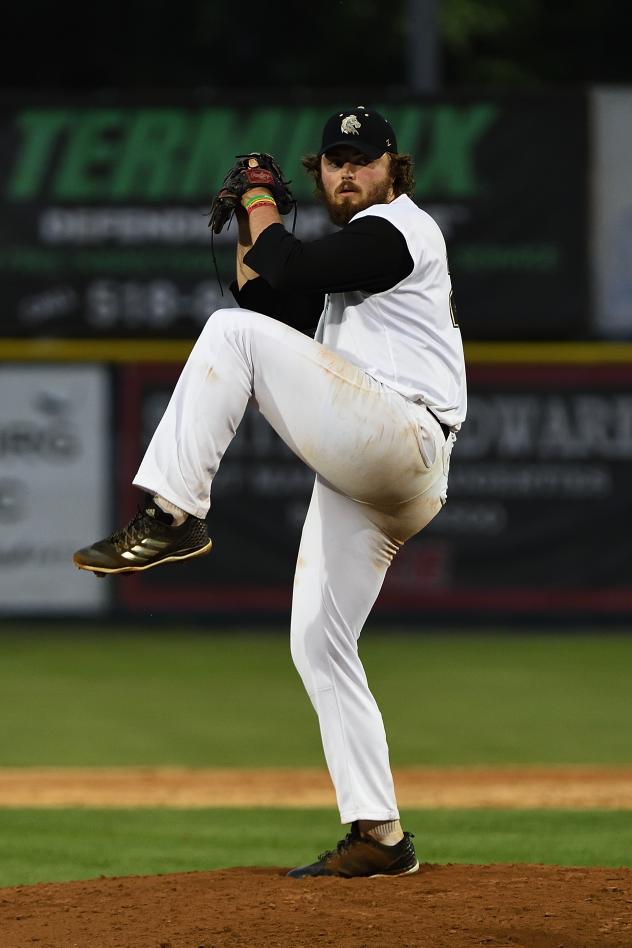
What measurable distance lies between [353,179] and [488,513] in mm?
8754

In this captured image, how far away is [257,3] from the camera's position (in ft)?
72.0

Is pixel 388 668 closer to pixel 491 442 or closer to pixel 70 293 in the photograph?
pixel 491 442

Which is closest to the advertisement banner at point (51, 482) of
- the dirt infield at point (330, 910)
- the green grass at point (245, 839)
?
the green grass at point (245, 839)

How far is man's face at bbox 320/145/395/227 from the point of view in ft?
15.8

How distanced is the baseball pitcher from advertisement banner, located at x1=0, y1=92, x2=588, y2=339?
8.29 meters

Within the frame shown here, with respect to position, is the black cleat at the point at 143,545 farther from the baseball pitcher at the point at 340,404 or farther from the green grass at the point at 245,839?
the green grass at the point at 245,839

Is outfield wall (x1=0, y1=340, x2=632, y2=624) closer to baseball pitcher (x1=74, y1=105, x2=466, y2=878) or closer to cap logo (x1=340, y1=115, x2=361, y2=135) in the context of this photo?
baseball pitcher (x1=74, y1=105, x2=466, y2=878)

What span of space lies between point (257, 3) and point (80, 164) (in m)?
9.41

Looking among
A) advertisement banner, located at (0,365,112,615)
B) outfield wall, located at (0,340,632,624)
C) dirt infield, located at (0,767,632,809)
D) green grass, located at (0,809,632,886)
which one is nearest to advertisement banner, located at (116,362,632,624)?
outfield wall, located at (0,340,632,624)

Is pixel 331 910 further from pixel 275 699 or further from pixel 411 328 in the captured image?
pixel 275 699

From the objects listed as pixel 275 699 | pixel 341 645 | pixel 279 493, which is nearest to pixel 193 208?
pixel 279 493

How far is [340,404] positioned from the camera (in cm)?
461

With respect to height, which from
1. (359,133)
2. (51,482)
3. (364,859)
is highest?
(51,482)

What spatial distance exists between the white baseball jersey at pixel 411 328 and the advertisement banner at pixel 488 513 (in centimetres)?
847
